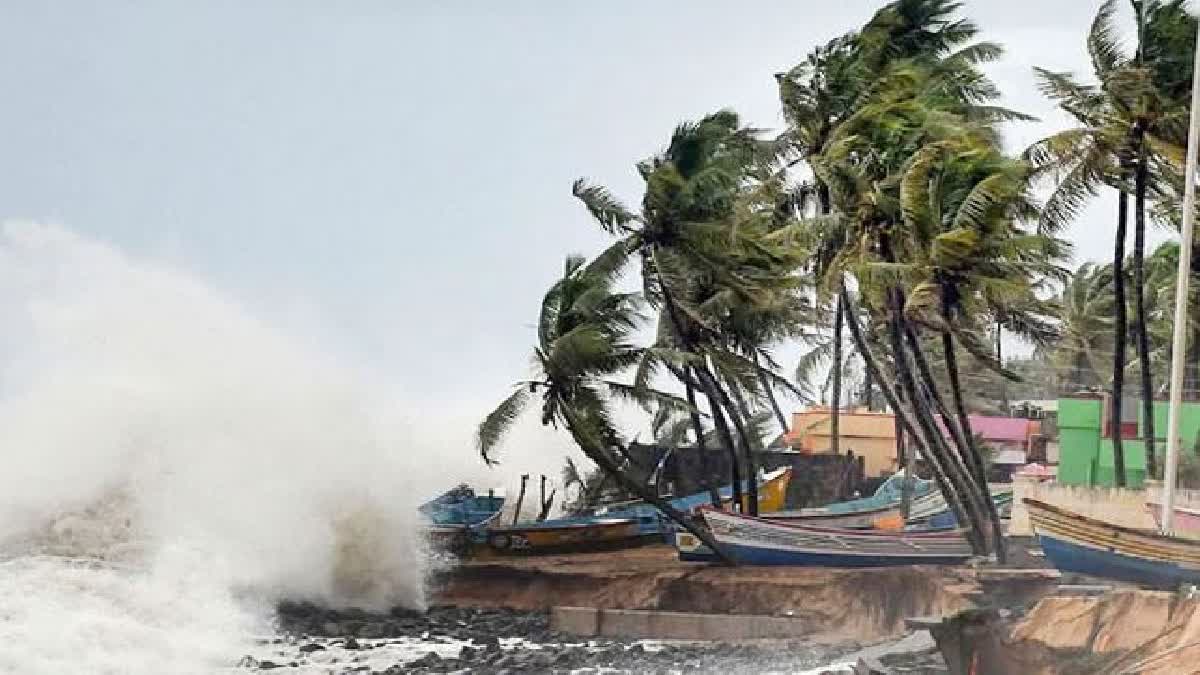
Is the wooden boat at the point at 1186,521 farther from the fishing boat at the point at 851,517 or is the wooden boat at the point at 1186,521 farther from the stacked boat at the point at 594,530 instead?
the stacked boat at the point at 594,530

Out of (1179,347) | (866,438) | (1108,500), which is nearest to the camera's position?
(1179,347)

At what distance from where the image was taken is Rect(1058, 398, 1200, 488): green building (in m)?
29.2

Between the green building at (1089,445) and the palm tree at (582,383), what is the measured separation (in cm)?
710

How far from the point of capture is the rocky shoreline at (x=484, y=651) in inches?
848

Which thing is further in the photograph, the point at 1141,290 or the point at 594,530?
the point at 594,530

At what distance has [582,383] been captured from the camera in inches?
1165

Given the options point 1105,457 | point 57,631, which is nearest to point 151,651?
point 57,631

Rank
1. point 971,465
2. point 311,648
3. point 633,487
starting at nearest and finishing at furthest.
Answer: point 311,648, point 971,465, point 633,487

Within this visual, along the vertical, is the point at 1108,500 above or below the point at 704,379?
below

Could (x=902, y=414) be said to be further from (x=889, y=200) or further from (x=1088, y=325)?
(x=1088, y=325)

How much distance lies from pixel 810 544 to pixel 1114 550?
11.0 metres

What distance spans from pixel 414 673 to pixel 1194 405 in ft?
46.4

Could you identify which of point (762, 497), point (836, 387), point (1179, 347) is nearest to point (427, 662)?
point (1179, 347)

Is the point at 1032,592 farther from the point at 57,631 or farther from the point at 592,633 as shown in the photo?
the point at 57,631
